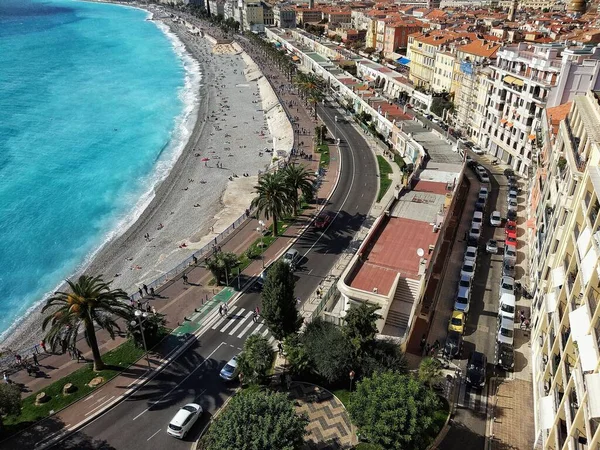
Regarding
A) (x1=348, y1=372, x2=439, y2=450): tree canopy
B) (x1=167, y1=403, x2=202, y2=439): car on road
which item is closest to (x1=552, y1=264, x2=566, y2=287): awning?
(x1=348, y1=372, x2=439, y2=450): tree canopy

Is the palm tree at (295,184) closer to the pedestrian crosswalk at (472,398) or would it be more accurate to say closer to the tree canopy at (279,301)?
the tree canopy at (279,301)

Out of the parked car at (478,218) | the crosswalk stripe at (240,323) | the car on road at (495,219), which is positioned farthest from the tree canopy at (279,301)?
the car on road at (495,219)

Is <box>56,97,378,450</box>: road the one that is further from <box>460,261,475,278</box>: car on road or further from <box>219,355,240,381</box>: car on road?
<box>460,261,475,278</box>: car on road

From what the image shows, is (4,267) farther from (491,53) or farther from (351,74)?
(351,74)

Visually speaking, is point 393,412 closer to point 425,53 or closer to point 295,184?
point 295,184

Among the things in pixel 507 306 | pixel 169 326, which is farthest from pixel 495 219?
pixel 169 326
